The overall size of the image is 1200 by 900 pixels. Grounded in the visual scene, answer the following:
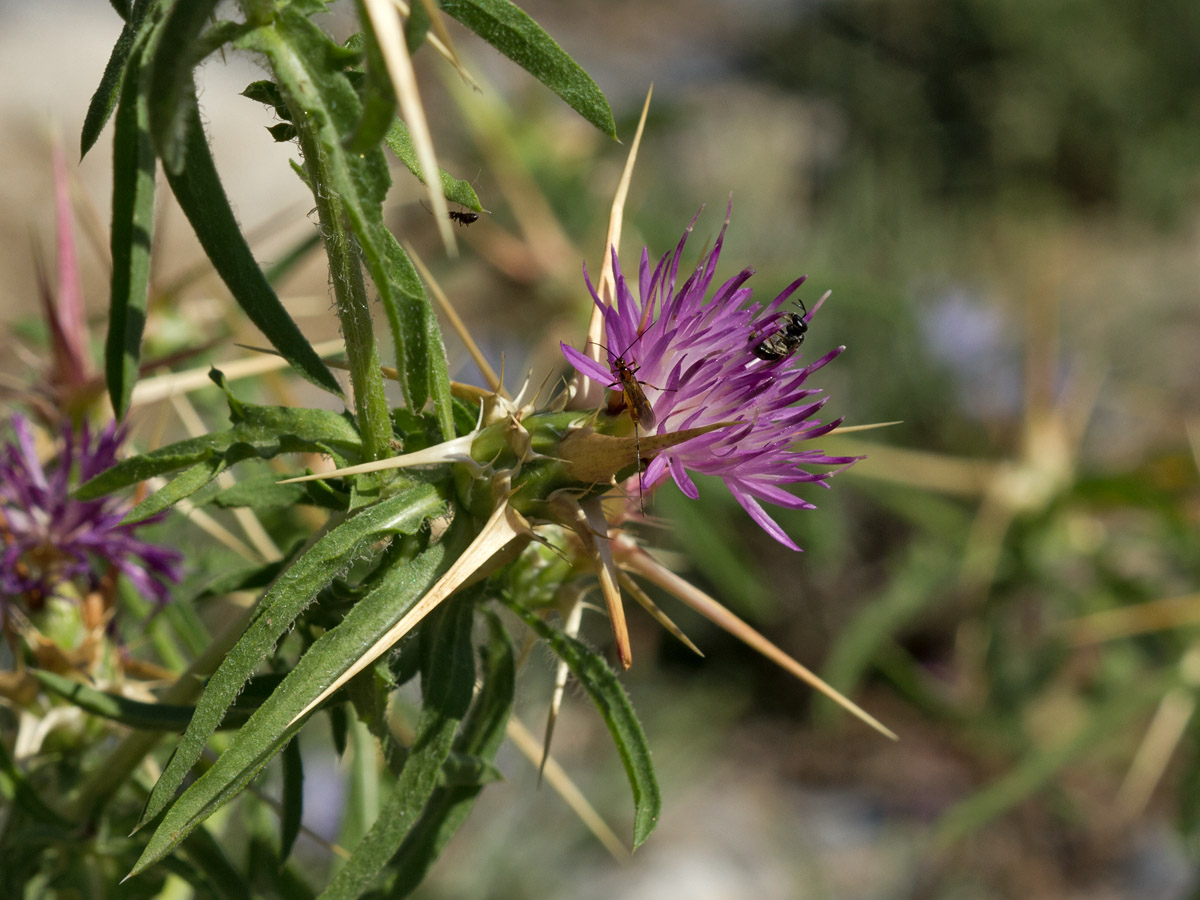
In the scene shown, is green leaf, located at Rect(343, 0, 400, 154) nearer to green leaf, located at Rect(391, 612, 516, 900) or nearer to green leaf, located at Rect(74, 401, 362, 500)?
green leaf, located at Rect(74, 401, 362, 500)

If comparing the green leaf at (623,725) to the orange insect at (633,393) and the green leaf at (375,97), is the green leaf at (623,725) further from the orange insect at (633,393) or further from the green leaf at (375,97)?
the green leaf at (375,97)

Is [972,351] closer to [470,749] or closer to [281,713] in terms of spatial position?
[470,749]

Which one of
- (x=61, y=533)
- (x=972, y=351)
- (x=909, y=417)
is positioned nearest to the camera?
(x=61, y=533)

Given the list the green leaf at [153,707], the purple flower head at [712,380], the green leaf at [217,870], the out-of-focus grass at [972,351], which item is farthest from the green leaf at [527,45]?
the out-of-focus grass at [972,351]

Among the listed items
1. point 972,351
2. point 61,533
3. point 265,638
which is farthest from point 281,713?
point 972,351

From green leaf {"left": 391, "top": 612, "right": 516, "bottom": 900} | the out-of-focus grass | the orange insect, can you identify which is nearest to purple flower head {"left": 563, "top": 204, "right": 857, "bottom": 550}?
the orange insect
